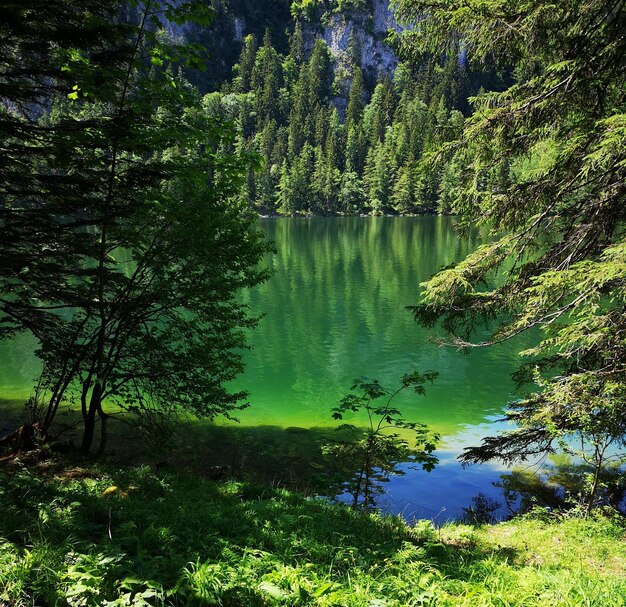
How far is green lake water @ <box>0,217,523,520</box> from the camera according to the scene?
10.3 metres

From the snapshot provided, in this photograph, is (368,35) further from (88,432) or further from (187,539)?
(187,539)

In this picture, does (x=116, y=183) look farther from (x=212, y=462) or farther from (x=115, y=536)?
(x=212, y=462)

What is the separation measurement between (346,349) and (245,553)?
17.7m

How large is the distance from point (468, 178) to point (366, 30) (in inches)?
8545

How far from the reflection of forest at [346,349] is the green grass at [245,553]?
493 cm

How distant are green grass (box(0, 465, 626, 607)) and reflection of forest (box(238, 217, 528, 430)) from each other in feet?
16.2

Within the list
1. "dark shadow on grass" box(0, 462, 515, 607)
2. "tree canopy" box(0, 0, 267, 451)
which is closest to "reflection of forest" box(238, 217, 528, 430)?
"tree canopy" box(0, 0, 267, 451)

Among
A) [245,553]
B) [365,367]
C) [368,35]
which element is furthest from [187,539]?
[368,35]

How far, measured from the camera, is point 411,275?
3675 cm

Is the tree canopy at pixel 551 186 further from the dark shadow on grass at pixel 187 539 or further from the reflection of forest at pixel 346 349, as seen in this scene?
the dark shadow on grass at pixel 187 539

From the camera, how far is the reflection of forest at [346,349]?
49.8ft

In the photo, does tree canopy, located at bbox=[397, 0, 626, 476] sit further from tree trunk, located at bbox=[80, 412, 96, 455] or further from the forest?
tree trunk, located at bbox=[80, 412, 96, 455]

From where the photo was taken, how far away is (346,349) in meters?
21.0

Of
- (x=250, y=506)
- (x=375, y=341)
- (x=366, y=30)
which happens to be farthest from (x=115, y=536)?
(x=366, y=30)
